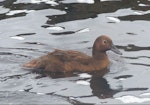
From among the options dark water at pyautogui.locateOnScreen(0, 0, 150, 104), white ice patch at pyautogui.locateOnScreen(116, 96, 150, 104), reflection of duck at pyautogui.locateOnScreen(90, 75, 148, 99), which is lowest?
white ice patch at pyautogui.locateOnScreen(116, 96, 150, 104)

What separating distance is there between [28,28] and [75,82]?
3.89 meters

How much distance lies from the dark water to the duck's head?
1.14ft

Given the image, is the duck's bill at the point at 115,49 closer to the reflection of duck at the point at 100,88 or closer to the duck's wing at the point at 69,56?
the duck's wing at the point at 69,56

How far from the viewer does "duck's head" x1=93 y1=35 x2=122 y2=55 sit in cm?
1319

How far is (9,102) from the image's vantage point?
1095cm

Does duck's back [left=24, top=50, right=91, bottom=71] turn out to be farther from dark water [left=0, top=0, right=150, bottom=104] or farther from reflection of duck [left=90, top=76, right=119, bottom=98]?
reflection of duck [left=90, top=76, right=119, bottom=98]

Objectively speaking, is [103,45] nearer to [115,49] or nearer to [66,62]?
[115,49]

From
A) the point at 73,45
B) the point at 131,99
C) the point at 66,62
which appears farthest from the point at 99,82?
the point at 73,45

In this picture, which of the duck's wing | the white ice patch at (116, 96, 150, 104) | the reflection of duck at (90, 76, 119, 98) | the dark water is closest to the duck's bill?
the dark water

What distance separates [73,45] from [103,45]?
1272 mm

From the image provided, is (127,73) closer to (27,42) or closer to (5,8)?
(27,42)

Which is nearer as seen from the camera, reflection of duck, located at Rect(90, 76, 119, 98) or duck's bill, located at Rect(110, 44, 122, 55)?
reflection of duck, located at Rect(90, 76, 119, 98)

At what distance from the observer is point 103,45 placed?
13.2 m

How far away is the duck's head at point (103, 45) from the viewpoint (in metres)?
13.2
